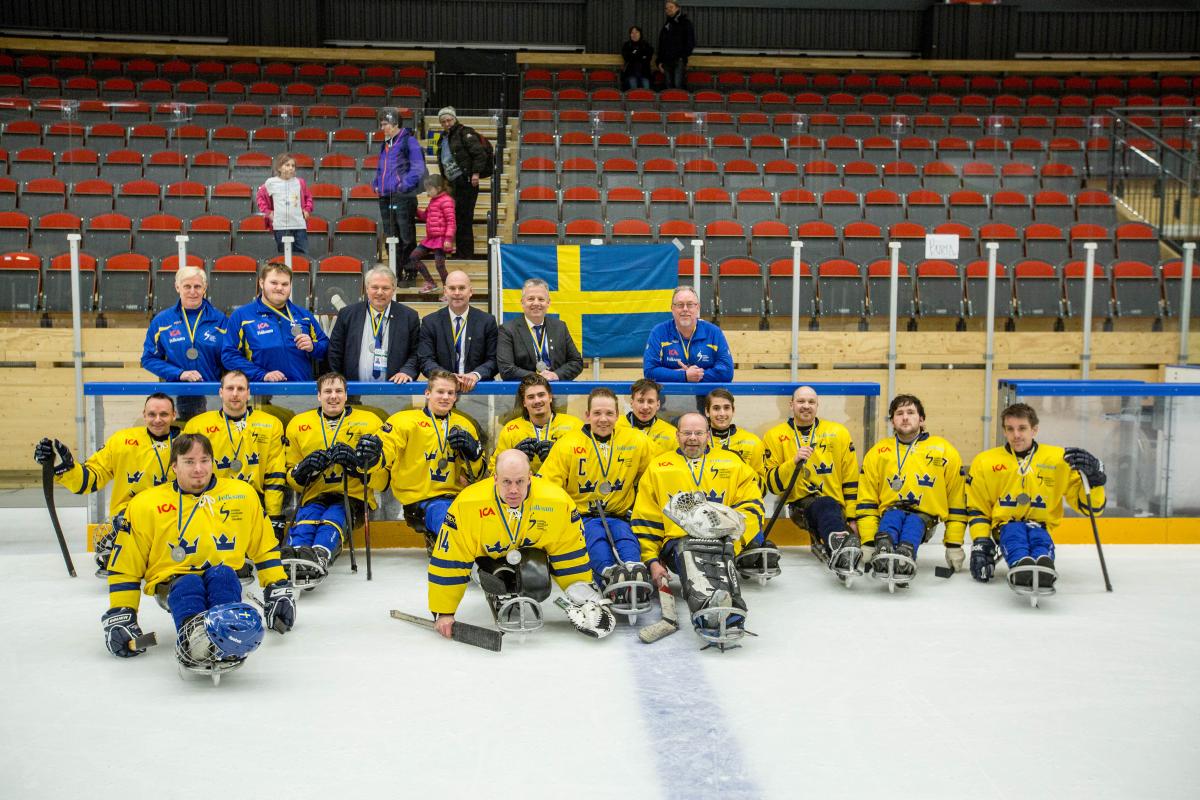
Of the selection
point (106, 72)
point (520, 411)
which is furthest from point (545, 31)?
point (520, 411)

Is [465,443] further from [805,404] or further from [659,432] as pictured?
[805,404]

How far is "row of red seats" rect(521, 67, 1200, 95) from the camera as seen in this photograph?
53.6ft

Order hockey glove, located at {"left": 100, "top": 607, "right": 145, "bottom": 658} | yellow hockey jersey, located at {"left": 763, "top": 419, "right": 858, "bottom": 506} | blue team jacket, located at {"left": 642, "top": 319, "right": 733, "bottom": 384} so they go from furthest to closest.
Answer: blue team jacket, located at {"left": 642, "top": 319, "right": 733, "bottom": 384}
yellow hockey jersey, located at {"left": 763, "top": 419, "right": 858, "bottom": 506}
hockey glove, located at {"left": 100, "top": 607, "right": 145, "bottom": 658}

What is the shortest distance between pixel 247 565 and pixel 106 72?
41.8 feet

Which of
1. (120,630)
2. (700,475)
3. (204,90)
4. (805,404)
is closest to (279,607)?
(120,630)

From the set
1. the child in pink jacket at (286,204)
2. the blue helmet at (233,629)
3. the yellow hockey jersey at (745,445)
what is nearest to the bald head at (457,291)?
the yellow hockey jersey at (745,445)

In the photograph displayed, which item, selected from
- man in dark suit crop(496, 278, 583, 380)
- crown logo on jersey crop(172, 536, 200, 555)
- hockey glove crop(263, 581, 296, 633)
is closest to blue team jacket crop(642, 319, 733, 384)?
man in dark suit crop(496, 278, 583, 380)

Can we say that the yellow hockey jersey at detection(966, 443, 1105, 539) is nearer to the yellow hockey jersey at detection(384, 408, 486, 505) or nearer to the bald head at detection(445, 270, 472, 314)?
the yellow hockey jersey at detection(384, 408, 486, 505)

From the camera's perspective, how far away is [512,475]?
476cm

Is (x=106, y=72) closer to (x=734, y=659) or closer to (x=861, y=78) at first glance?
(x=861, y=78)

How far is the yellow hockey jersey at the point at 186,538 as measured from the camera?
15.0 ft

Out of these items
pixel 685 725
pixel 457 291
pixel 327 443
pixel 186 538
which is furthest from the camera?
pixel 457 291

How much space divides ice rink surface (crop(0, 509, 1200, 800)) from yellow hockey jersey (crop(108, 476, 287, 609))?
340 millimetres

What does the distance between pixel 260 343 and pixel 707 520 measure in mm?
3230
